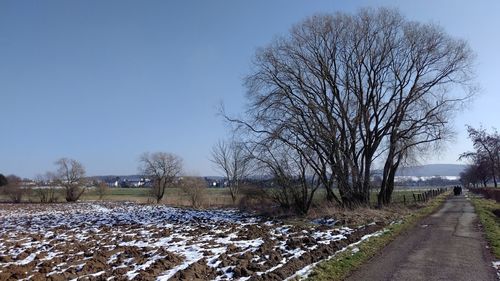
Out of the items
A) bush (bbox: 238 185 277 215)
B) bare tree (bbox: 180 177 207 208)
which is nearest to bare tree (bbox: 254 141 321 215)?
bush (bbox: 238 185 277 215)

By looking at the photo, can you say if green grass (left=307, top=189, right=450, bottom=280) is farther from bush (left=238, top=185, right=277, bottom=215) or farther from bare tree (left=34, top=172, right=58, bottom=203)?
bare tree (left=34, top=172, right=58, bottom=203)

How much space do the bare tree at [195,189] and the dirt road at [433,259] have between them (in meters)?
37.8

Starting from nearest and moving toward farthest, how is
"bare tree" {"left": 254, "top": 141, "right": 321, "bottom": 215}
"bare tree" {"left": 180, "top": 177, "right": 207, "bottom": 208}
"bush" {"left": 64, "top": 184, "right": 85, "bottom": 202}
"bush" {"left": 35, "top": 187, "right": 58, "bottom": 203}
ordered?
"bare tree" {"left": 254, "top": 141, "right": 321, "bottom": 215}, "bare tree" {"left": 180, "top": 177, "right": 207, "bottom": 208}, "bush" {"left": 35, "top": 187, "right": 58, "bottom": 203}, "bush" {"left": 64, "top": 184, "right": 85, "bottom": 202}

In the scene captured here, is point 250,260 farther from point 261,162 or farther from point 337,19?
point 337,19

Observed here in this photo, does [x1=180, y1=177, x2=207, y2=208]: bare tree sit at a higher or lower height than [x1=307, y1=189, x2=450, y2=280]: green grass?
higher

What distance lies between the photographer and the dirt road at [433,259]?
960 cm

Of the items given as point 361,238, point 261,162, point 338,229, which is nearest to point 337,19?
point 261,162

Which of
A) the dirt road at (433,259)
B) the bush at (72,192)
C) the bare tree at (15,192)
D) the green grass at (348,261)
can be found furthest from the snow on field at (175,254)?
the bare tree at (15,192)

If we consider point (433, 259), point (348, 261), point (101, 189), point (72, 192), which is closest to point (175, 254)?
point (348, 261)

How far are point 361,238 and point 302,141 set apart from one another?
14.2 metres

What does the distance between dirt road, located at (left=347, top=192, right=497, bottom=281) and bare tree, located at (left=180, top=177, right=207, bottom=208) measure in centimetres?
3784

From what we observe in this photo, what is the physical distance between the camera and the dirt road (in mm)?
9602

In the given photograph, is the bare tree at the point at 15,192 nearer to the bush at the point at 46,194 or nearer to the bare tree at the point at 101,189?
the bush at the point at 46,194

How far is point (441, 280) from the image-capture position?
9117mm
